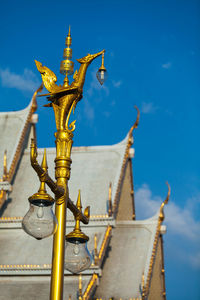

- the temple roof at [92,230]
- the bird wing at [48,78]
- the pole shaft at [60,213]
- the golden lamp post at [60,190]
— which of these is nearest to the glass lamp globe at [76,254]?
the golden lamp post at [60,190]

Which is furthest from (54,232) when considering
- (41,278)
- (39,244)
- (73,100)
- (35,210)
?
(39,244)

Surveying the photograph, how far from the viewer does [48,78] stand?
621 centimetres

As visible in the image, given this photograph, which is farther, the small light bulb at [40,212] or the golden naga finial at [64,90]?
the golden naga finial at [64,90]

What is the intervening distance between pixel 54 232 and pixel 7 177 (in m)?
16.3

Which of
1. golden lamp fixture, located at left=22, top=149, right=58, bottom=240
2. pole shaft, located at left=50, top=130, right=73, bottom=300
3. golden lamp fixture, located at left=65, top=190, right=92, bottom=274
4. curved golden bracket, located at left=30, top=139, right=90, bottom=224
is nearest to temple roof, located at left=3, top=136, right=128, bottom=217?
golden lamp fixture, located at left=65, top=190, right=92, bottom=274

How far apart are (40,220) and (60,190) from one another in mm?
553

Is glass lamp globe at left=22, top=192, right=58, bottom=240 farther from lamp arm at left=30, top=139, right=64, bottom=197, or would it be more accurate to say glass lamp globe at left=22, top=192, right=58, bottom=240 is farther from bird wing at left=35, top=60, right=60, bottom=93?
bird wing at left=35, top=60, right=60, bottom=93

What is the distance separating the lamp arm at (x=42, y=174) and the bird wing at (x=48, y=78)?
3.20 ft

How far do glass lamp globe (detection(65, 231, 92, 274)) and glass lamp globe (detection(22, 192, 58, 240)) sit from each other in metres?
1.03

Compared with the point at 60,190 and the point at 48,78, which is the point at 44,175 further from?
the point at 48,78

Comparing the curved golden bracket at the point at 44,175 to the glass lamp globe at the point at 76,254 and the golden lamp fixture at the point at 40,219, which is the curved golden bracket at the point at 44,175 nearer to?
the golden lamp fixture at the point at 40,219

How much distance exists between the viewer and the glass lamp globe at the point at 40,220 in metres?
5.20

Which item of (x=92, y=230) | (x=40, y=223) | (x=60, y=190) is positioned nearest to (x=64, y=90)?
(x=60, y=190)

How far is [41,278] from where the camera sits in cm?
1864
